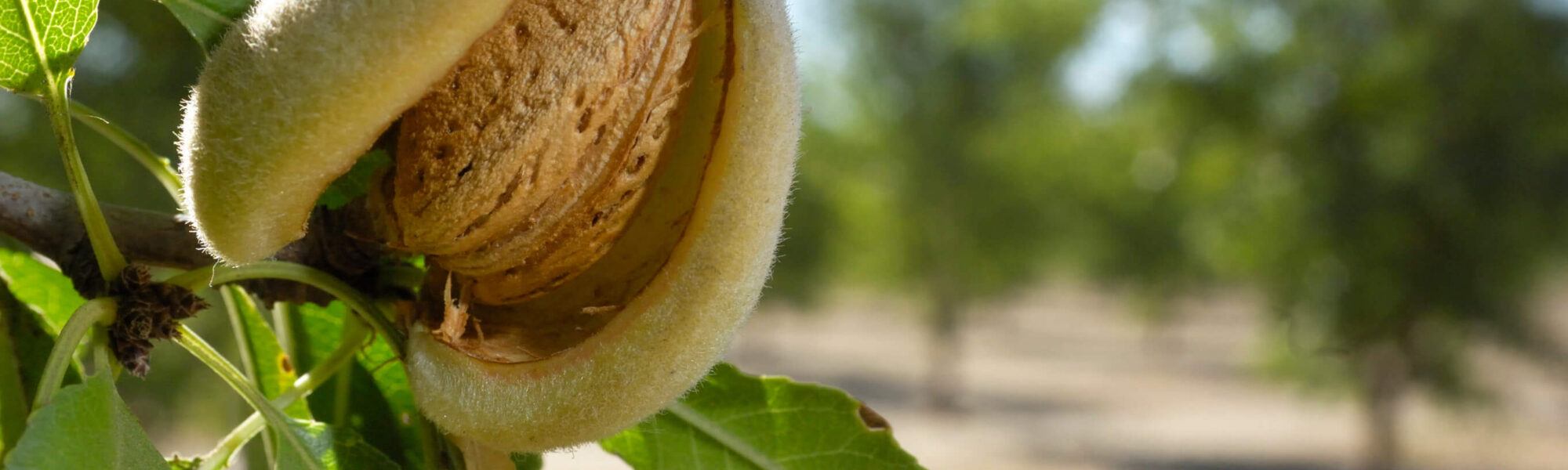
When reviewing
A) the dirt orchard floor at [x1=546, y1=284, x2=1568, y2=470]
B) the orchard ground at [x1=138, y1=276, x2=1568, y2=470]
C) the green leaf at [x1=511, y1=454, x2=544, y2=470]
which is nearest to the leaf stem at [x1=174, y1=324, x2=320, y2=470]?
the green leaf at [x1=511, y1=454, x2=544, y2=470]

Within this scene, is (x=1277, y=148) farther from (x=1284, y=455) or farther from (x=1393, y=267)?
(x=1284, y=455)

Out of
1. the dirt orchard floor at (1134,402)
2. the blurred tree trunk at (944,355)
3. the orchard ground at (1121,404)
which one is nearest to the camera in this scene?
the orchard ground at (1121,404)

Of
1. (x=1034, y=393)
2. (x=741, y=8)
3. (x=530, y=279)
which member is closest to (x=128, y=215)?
(x=530, y=279)

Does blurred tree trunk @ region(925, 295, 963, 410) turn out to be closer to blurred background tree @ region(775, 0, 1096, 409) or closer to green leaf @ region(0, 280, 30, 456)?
blurred background tree @ region(775, 0, 1096, 409)

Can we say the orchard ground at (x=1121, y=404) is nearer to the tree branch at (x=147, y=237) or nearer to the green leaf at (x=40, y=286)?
the green leaf at (x=40, y=286)

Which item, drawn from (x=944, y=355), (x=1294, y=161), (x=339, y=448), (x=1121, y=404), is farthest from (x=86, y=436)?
(x=944, y=355)

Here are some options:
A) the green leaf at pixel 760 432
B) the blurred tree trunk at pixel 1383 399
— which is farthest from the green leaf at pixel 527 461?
the blurred tree trunk at pixel 1383 399
